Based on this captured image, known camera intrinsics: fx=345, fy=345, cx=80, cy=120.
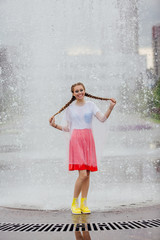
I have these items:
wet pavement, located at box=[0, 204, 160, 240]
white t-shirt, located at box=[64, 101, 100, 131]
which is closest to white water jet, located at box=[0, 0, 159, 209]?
wet pavement, located at box=[0, 204, 160, 240]

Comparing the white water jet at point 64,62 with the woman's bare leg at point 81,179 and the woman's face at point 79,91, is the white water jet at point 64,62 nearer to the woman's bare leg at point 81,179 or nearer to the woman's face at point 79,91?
the woman's bare leg at point 81,179

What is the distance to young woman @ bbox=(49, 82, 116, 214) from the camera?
3.13 metres

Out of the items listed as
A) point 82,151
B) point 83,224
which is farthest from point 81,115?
point 83,224

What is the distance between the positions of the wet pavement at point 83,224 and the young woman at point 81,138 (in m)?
0.22

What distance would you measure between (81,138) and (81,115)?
0.22m

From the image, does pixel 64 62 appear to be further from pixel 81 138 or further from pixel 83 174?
pixel 83 174

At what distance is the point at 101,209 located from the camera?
334 cm

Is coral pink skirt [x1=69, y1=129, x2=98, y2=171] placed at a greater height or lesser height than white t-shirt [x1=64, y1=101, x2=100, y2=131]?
lesser

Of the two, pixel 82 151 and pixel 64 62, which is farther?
pixel 64 62

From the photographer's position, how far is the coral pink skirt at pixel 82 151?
3.12 meters

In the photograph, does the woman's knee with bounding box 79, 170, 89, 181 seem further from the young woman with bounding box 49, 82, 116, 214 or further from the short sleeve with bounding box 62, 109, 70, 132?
the short sleeve with bounding box 62, 109, 70, 132

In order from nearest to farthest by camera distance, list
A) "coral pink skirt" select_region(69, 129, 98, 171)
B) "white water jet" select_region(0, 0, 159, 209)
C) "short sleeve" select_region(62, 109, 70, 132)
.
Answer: "coral pink skirt" select_region(69, 129, 98, 171)
"short sleeve" select_region(62, 109, 70, 132)
"white water jet" select_region(0, 0, 159, 209)

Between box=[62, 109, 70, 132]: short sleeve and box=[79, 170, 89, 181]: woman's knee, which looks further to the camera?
box=[62, 109, 70, 132]: short sleeve

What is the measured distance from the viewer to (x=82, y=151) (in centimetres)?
313
